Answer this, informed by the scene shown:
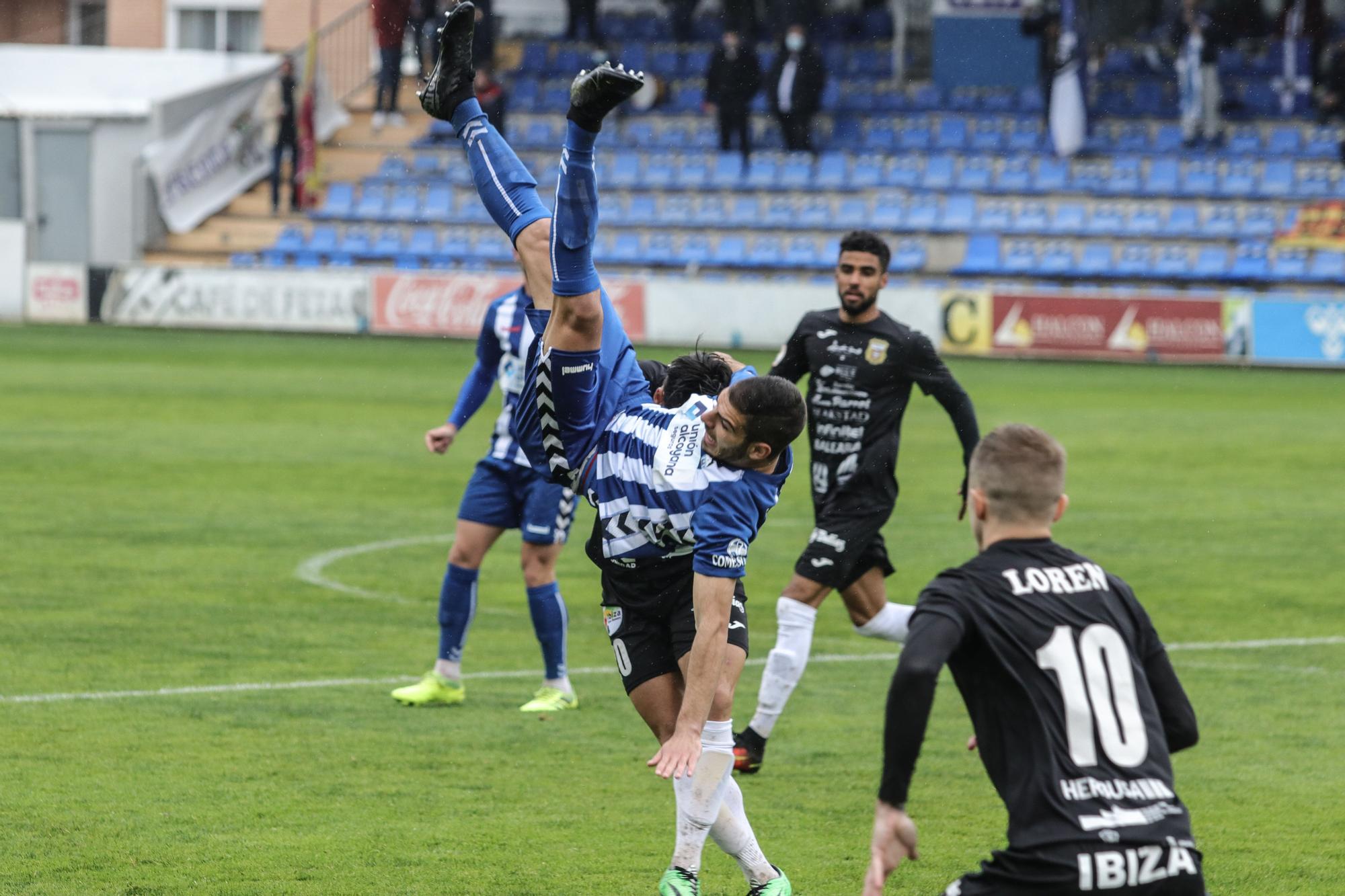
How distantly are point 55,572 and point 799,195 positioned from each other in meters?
23.9

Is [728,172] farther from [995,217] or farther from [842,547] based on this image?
[842,547]

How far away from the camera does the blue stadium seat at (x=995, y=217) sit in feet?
105

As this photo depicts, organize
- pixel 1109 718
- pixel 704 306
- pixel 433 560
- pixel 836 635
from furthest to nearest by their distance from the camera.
→ pixel 704 306, pixel 433 560, pixel 836 635, pixel 1109 718

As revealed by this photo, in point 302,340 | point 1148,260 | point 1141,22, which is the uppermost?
point 1141,22

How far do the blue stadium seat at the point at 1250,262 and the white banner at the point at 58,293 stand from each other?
19.6 meters

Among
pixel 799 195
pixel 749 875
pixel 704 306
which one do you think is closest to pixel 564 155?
pixel 749 875

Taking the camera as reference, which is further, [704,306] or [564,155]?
[704,306]

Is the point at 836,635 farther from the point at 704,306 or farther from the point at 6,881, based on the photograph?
the point at 704,306

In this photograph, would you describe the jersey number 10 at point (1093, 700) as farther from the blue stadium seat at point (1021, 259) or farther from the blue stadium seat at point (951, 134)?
the blue stadium seat at point (951, 134)

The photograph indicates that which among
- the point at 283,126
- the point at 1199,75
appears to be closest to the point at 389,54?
the point at 283,126

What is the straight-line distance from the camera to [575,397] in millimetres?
5238

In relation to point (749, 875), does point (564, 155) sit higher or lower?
higher

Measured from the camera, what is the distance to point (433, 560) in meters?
12.2

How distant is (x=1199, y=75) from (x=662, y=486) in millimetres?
28671
